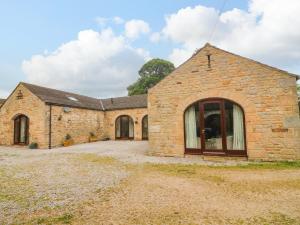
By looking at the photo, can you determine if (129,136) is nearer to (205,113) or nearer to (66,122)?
(66,122)

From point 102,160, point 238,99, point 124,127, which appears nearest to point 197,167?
point 238,99

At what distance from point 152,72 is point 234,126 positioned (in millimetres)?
31383

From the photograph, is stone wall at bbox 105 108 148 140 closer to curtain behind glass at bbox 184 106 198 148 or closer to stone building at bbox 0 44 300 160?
stone building at bbox 0 44 300 160

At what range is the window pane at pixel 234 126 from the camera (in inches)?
338

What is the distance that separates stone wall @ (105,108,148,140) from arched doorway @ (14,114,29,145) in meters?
7.33

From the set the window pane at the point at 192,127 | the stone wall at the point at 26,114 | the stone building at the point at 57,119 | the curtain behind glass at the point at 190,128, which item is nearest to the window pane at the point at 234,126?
the window pane at the point at 192,127

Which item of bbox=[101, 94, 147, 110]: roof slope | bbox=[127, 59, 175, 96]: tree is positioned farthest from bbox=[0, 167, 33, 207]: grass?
bbox=[127, 59, 175, 96]: tree

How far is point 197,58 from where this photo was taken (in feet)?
31.4

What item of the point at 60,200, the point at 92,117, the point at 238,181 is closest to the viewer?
the point at 60,200

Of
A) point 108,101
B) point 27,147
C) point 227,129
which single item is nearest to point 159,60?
point 108,101

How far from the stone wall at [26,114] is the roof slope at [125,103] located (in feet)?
24.6

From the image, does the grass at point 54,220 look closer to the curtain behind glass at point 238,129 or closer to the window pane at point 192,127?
the window pane at point 192,127

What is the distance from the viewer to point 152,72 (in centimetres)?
3888

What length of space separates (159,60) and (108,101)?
1876cm
